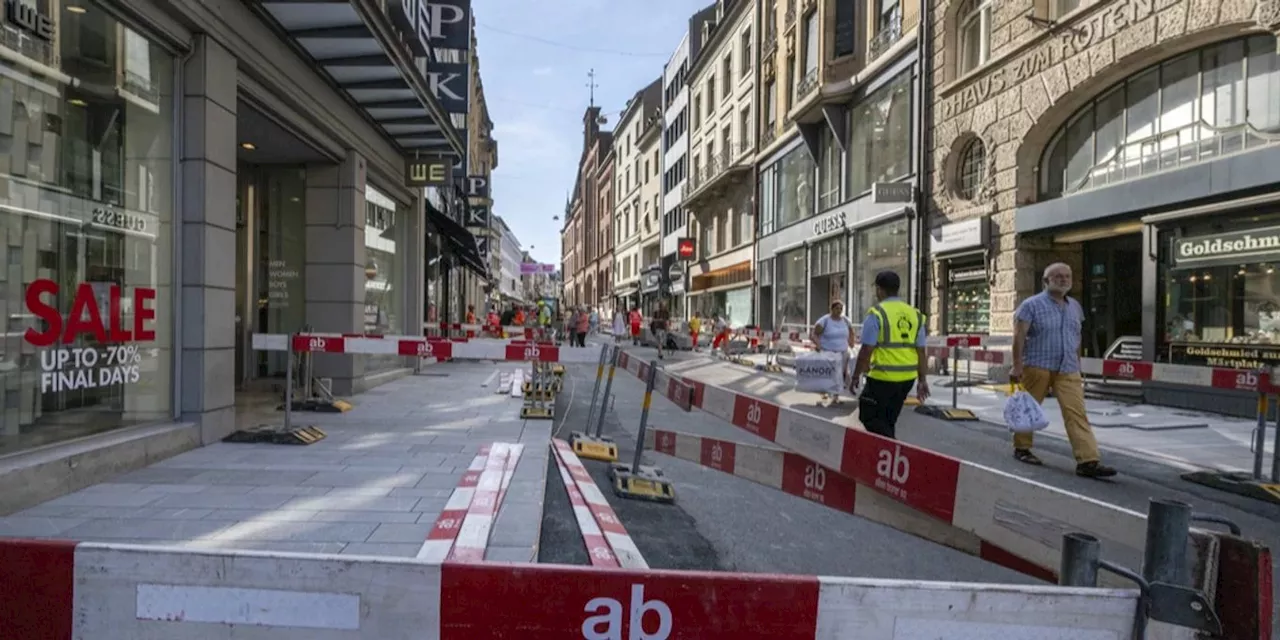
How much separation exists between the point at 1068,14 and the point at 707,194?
26.6 metres

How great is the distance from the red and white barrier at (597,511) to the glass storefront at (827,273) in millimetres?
→ 19002

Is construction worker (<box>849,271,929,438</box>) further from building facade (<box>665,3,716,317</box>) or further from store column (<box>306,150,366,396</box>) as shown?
building facade (<box>665,3,716,317</box>)

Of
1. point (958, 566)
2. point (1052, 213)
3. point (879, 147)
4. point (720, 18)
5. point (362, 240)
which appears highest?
point (720, 18)

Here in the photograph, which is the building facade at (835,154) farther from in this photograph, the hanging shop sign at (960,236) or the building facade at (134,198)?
the building facade at (134,198)

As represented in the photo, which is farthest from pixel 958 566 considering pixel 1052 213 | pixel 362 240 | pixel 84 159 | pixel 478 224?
pixel 478 224

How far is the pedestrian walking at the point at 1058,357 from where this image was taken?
254 inches

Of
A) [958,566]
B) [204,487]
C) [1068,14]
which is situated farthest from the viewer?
[1068,14]

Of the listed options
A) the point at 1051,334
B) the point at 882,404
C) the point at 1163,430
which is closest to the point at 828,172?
the point at 1163,430

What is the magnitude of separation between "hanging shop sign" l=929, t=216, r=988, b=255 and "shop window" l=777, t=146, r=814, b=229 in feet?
30.8

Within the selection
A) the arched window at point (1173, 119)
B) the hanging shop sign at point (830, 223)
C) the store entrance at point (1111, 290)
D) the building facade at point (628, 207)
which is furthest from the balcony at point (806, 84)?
the building facade at point (628, 207)

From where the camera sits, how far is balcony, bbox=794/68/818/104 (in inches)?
981

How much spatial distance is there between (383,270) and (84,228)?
27.2 feet

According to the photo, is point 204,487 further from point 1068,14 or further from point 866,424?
point 1068,14

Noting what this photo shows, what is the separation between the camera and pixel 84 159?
580cm
